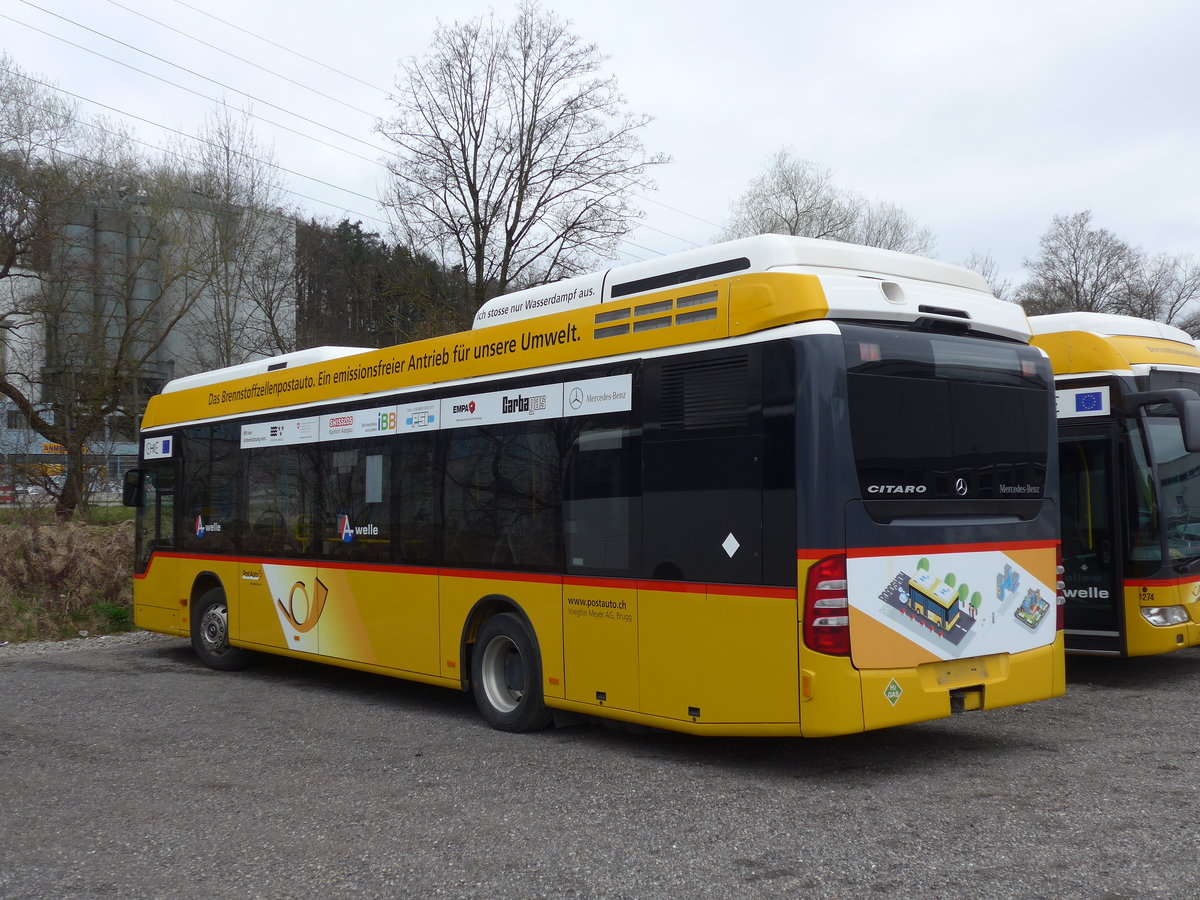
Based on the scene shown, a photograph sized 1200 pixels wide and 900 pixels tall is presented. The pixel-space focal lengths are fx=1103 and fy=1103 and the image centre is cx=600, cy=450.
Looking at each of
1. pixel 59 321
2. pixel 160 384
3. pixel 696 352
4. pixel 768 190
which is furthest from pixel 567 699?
pixel 768 190

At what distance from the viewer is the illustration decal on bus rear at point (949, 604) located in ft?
20.2

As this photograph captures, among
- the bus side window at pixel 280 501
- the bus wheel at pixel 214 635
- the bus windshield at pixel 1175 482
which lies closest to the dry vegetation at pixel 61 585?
the bus wheel at pixel 214 635

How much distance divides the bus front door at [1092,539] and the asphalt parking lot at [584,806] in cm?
62

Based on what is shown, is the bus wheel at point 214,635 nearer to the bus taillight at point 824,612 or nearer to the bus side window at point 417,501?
the bus side window at point 417,501

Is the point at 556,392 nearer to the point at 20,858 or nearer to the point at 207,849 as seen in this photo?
the point at 207,849

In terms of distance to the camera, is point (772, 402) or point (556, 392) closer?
point (772, 402)

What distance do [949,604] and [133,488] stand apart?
396 inches

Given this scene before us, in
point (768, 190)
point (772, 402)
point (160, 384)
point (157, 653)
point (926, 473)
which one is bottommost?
point (157, 653)

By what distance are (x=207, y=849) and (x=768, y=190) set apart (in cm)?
3320

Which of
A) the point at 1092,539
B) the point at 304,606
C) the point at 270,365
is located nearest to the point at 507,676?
the point at 304,606

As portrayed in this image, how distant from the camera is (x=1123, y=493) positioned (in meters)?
9.48

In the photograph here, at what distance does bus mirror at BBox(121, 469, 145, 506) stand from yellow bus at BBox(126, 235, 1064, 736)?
188 inches

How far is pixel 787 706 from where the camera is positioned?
6.11m

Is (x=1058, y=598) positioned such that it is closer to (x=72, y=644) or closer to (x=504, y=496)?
(x=504, y=496)
